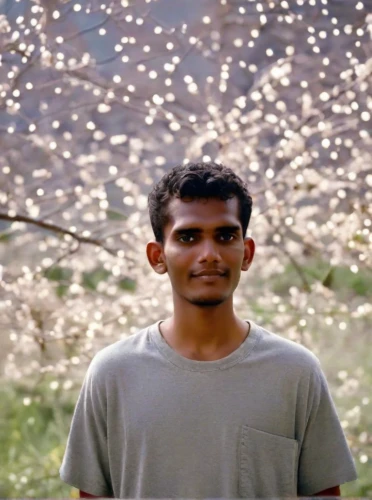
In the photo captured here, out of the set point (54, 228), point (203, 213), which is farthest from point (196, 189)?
point (54, 228)

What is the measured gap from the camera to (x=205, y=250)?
2.69ft

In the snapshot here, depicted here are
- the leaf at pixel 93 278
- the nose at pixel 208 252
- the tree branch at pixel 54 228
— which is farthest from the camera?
the leaf at pixel 93 278

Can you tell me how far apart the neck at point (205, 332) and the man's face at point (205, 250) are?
2 centimetres

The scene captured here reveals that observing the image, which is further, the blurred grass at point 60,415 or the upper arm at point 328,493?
the blurred grass at point 60,415

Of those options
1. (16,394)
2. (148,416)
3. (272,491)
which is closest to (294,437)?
(272,491)

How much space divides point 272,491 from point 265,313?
1.18 m

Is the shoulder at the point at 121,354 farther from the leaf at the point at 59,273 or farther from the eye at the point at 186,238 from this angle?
the leaf at the point at 59,273

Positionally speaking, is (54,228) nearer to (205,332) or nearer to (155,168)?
(155,168)

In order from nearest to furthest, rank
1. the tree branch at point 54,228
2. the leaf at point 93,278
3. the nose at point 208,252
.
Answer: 1. the nose at point 208,252
2. the tree branch at point 54,228
3. the leaf at point 93,278

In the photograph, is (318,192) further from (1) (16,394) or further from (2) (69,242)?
(1) (16,394)

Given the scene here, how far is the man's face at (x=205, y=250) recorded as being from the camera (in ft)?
2.69

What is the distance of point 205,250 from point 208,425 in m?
0.19

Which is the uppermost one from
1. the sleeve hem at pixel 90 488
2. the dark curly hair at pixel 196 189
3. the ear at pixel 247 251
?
the dark curly hair at pixel 196 189

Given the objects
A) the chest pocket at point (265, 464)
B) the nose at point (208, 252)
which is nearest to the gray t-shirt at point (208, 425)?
the chest pocket at point (265, 464)
